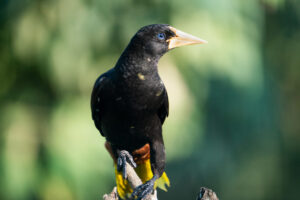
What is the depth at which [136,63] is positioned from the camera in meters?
2.93

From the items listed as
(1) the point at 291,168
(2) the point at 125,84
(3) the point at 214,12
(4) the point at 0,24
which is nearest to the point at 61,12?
(4) the point at 0,24

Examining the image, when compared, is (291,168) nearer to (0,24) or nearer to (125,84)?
(0,24)

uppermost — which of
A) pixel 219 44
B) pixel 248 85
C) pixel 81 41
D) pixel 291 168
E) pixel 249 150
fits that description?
pixel 81 41

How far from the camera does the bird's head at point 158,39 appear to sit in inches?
117

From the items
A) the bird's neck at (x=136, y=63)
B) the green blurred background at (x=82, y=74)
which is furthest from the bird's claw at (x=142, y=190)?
the green blurred background at (x=82, y=74)

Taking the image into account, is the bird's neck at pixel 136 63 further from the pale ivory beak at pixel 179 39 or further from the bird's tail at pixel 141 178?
the bird's tail at pixel 141 178

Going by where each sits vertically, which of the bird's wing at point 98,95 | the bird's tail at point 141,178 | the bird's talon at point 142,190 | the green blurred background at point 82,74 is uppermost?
Answer: the green blurred background at point 82,74

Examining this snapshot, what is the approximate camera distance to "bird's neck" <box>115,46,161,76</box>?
2.91 m

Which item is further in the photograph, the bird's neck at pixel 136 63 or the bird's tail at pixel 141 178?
the bird's tail at pixel 141 178

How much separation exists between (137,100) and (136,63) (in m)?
0.25

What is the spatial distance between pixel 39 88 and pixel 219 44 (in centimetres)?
254

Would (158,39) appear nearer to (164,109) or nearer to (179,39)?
(179,39)

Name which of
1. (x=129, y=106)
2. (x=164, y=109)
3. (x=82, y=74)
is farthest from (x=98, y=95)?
(x=82, y=74)

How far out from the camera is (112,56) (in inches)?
230
